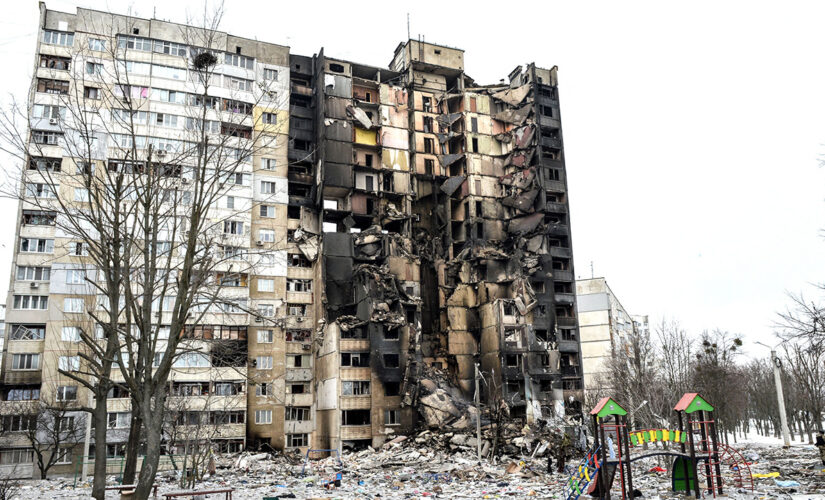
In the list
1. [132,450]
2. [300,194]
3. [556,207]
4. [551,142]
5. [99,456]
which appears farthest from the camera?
[551,142]

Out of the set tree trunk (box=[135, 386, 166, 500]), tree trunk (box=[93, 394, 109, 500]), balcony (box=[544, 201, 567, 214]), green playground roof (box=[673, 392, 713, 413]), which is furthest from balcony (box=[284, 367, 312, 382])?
tree trunk (box=[135, 386, 166, 500])

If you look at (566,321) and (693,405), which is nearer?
(693,405)

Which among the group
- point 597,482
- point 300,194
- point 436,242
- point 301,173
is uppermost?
point 301,173

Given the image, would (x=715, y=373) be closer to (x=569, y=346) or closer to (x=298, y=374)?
(x=569, y=346)

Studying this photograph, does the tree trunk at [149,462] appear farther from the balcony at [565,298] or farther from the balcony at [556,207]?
the balcony at [556,207]

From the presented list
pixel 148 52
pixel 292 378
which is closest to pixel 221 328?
pixel 292 378

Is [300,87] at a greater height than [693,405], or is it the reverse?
[300,87]

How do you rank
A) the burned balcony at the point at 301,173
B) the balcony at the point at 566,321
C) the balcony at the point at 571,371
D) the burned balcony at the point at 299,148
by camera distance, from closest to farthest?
the burned balcony at the point at 301,173 → the burned balcony at the point at 299,148 → the balcony at the point at 571,371 → the balcony at the point at 566,321

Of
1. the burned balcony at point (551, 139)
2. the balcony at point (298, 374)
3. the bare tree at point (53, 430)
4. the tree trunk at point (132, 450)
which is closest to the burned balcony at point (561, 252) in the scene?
the burned balcony at point (551, 139)

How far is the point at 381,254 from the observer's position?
58.6 metres

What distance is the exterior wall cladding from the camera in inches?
2066

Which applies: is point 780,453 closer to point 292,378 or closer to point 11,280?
point 292,378

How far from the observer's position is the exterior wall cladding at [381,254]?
172ft

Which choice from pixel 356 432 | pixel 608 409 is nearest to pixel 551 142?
pixel 356 432
